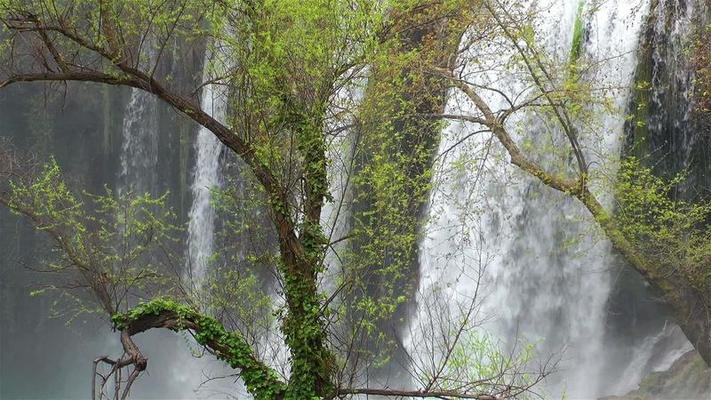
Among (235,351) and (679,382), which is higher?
(679,382)

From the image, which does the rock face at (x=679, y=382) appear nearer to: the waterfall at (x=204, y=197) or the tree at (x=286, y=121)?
the tree at (x=286, y=121)

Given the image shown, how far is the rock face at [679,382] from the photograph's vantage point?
13.5 metres

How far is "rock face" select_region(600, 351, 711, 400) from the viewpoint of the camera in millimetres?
13453

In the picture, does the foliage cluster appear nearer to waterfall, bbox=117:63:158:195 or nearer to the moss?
the moss

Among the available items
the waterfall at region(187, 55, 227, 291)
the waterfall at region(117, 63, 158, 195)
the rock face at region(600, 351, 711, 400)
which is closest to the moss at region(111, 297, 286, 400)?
the rock face at region(600, 351, 711, 400)

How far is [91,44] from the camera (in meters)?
8.01

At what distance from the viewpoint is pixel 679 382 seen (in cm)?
1399

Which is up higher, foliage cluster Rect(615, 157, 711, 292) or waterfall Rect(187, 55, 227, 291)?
waterfall Rect(187, 55, 227, 291)

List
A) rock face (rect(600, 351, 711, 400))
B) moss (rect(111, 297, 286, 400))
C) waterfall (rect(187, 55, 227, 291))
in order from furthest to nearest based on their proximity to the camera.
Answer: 1. waterfall (rect(187, 55, 227, 291))
2. rock face (rect(600, 351, 711, 400))
3. moss (rect(111, 297, 286, 400))

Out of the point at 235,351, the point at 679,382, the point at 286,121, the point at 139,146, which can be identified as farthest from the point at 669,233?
the point at 139,146

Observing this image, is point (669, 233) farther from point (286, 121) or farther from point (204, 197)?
point (204, 197)

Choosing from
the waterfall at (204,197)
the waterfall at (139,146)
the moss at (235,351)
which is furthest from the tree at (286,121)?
the waterfall at (139,146)

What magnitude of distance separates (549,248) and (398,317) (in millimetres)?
3716

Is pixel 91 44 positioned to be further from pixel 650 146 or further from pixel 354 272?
pixel 650 146
